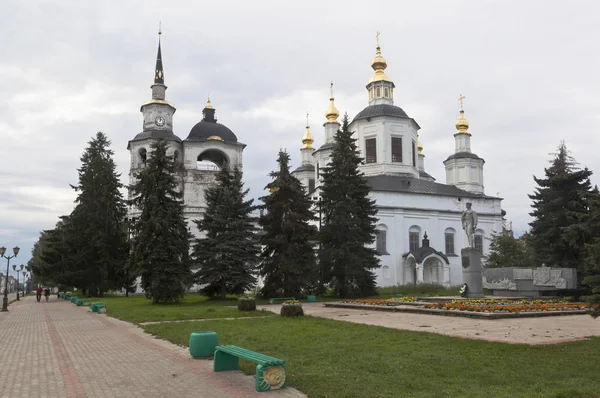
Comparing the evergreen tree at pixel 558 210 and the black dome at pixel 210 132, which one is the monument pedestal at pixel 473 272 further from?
the black dome at pixel 210 132

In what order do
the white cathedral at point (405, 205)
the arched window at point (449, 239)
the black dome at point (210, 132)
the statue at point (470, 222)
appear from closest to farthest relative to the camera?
the statue at point (470, 222), the white cathedral at point (405, 205), the arched window at point (449, 239), the black dome at point (210, 132)

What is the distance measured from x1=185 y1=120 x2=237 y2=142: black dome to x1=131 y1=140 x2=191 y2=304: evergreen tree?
34088mm

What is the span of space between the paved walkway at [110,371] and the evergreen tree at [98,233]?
26204 millimetres

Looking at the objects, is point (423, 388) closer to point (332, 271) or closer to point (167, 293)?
point (167, 293)

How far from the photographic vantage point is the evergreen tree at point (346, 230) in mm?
30875

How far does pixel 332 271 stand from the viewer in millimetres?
31531

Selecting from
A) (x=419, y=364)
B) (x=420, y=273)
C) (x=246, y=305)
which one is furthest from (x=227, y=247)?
(x=420, y=273)

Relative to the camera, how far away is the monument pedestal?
80.1 feet

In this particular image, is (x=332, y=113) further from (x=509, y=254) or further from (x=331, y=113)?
(x=509, y=254)

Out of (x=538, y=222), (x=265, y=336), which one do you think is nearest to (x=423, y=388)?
(x=265, y=336)

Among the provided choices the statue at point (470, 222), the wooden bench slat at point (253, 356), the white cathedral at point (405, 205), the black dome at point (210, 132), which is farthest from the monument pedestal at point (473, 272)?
the black dome at point (210, 132)

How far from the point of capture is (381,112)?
174 ft

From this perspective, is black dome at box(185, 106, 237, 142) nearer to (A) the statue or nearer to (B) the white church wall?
(B) the white church wall

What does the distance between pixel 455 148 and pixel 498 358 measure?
5860cm
